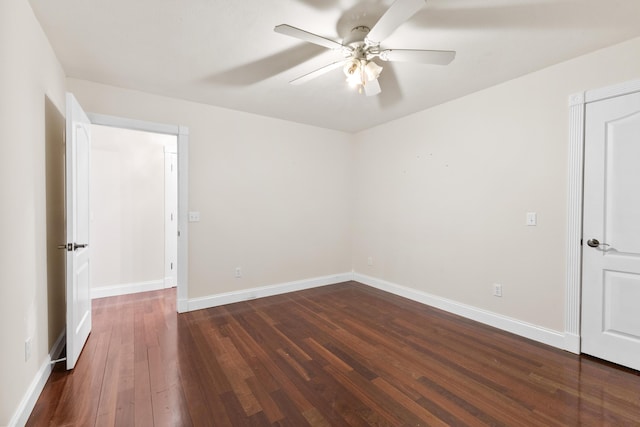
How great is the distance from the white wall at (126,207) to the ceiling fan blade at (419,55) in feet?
11.7

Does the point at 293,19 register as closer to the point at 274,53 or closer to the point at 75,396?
the point at 274,53

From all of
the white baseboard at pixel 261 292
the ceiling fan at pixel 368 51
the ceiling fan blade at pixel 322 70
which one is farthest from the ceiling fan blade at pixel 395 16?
the white baseboard at pixel 261 292

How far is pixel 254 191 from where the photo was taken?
3.89 metres

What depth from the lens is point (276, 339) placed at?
268 cm

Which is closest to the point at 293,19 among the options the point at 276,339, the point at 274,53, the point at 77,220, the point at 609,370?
the point at 274,53

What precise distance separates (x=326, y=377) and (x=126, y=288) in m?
3.40

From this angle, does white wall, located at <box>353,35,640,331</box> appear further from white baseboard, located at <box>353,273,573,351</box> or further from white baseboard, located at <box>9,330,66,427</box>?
white baseboard, located at <box>9,330,66,427</box>

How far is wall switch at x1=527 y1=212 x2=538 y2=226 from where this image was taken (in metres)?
2.67

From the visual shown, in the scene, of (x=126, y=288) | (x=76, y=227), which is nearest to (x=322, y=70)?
(x=76, y=227)

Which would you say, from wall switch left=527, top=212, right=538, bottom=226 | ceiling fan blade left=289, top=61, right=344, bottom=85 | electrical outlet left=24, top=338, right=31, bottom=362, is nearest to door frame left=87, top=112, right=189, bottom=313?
electrical outlet left=24, top=338, right=31, bottom=362

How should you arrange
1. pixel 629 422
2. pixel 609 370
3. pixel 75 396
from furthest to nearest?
1. pixel 609 370
2. pixel 75 396
3. pixel 629 422

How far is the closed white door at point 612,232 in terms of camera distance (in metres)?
2.18

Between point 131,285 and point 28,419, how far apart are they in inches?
104

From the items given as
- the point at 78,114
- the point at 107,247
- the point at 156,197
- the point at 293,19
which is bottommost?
the point at 107,247
